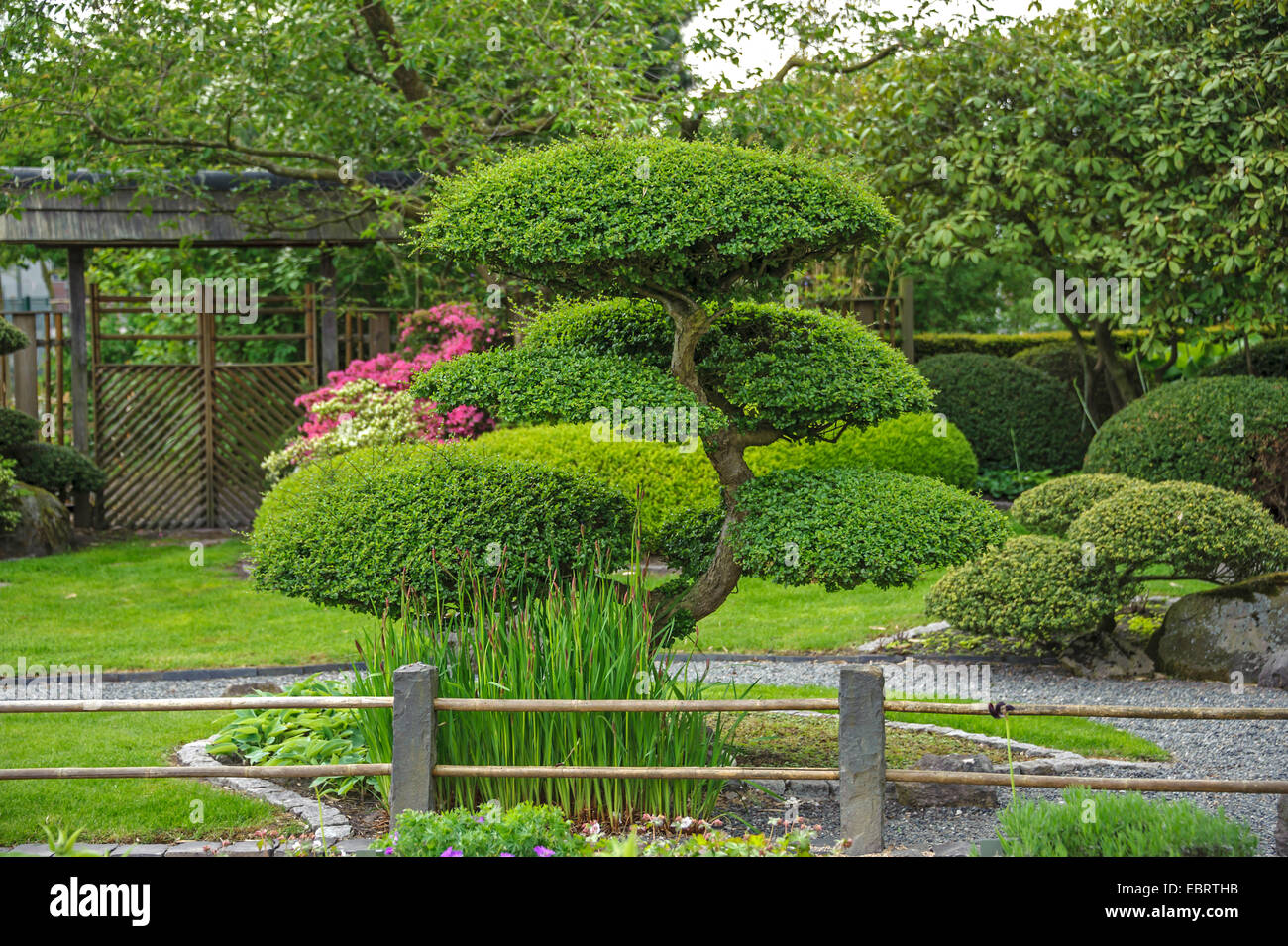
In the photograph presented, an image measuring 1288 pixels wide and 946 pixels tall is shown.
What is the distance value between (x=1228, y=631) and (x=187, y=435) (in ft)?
32.2

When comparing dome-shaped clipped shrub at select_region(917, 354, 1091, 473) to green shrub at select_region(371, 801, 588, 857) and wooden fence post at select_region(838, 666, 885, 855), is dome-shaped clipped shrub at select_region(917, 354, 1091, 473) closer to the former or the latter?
wooden fence post at select_region(838, 666, 885, 855)

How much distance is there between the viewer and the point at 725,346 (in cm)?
523

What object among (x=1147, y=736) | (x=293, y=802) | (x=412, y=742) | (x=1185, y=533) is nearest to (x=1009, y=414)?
(x=1185, y=533)

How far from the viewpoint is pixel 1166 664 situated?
24.1 feet

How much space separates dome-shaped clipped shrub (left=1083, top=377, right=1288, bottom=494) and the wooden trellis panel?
7843 mm

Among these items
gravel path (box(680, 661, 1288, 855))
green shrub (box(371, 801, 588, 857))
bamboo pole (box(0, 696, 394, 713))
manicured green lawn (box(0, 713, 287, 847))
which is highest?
bamboo pole (box(0, 696, 394, 713))

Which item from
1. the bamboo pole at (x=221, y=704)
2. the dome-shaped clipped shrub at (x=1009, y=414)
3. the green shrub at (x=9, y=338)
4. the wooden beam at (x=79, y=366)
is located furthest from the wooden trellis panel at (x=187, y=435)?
the bamboo pole at (x=221, y=704)

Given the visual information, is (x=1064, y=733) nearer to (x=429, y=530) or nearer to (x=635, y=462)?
(x=429, y=530)

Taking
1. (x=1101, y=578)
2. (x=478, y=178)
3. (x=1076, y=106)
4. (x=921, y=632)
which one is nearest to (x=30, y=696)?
(x=478, y=178)

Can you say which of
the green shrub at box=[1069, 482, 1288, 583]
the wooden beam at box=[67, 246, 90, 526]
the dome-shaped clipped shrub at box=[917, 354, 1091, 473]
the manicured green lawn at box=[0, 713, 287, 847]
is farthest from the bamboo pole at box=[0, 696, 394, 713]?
the dome-shaped clipped shrub at box=[917, 354, 1091, 473]

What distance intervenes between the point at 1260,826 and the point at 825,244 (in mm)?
2751

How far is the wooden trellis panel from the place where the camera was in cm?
1275

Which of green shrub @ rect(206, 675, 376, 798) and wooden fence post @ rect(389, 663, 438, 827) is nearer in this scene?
wooden fence post @ rect(389, 663, 438, 827)

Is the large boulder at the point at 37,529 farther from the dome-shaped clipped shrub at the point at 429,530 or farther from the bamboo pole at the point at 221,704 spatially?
the bamboo pole at the point at 221,704
